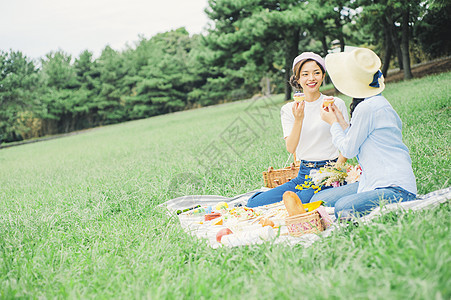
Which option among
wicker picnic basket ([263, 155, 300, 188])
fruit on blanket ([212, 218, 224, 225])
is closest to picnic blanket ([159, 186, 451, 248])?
fruit on blanket ([212, 218, 224, 225])

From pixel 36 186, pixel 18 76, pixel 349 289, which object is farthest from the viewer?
pixel 18 76

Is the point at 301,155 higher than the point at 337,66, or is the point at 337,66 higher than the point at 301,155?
the point at 337,66

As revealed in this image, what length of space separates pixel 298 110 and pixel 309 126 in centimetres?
24

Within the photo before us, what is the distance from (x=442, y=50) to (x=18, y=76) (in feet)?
88.9

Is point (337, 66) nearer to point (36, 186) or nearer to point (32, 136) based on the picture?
point (36, 186)

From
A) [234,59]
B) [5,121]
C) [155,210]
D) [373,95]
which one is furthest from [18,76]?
[373,95]

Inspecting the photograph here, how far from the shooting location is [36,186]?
625 cm

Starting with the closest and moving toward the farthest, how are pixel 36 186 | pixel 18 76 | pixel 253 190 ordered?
pixel 253 190 → pixel 36 186 → pixel 18 76

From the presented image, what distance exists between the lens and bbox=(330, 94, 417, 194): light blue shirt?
96.1 inches

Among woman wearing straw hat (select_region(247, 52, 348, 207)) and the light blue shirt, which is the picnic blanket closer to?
the light blue shirt

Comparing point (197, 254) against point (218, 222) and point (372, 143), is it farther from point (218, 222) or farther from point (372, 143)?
point (372, 143)

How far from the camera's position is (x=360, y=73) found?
250 cm

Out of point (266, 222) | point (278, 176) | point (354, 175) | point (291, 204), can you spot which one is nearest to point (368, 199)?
point (291, 204)

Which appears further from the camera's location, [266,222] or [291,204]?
[266,222]
